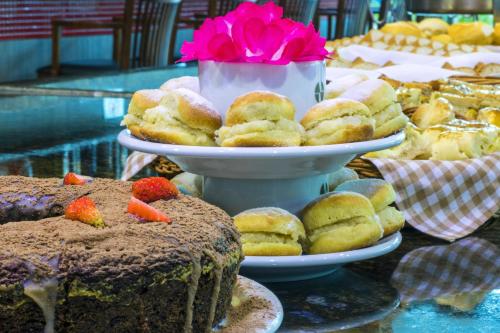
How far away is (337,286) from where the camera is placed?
3.46 ft

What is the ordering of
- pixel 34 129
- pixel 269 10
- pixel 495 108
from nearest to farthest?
pixel 269 10 → pixel 495 108 → pixel 34 129

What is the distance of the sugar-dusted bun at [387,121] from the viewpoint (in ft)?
3.82

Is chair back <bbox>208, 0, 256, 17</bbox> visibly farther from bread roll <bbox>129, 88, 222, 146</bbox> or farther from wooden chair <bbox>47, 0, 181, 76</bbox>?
bread roll <bbox>129, 88, 222, 146</bbox>

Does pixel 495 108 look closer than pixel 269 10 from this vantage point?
No

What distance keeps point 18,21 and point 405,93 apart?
569 centimetres

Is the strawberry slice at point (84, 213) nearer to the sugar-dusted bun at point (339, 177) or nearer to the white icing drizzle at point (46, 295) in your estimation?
the white icing drizzle at point (46, 295)

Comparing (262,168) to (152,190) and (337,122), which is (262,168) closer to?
(337,122)

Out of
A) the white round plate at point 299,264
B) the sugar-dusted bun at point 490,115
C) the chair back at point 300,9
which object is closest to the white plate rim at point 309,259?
the white round plate at point 299,264

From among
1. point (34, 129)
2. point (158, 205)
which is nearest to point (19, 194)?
point (158, 205)

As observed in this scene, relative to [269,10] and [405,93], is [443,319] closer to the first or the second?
[269,10]

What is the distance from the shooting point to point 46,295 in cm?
67

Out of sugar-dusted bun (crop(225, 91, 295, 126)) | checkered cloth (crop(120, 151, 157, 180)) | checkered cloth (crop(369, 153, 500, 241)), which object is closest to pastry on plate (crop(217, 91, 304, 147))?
sugar-dusted bun (crop(225, 91, 295, 126))

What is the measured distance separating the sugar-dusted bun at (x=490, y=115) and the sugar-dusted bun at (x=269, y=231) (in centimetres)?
72

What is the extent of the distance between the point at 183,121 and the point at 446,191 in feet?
1.64
